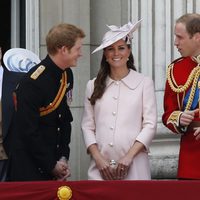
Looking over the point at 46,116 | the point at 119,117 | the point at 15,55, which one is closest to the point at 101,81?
the point at 119,117

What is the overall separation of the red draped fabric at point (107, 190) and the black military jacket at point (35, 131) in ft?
1.87

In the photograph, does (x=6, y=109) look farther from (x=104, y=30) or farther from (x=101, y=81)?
(x=104, y=30)

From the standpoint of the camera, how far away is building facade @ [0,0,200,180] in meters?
8.16

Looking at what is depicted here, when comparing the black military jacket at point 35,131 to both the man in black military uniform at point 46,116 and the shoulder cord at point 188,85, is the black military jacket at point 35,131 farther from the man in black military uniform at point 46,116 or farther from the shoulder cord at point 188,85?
the shoulder cord at point 188,85

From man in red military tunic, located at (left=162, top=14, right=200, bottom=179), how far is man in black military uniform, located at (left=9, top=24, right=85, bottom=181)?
2.25 feet

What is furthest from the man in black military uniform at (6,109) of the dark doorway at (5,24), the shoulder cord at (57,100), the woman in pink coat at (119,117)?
the dark doorway at (5,24)

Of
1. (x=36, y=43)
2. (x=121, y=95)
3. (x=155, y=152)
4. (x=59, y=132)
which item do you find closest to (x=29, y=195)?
(x=59, y=132)

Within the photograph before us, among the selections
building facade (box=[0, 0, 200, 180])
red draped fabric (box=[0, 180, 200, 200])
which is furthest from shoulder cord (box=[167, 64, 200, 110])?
building facade (box=[0, 0, 200, 180])

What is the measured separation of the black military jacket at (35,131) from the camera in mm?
6191

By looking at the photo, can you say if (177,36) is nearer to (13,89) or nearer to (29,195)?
(13,89)

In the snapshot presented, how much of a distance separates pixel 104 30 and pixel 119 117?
2538mm

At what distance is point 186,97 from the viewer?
6.38 metres

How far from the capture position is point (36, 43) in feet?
29.1

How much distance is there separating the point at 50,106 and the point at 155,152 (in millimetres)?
2077
